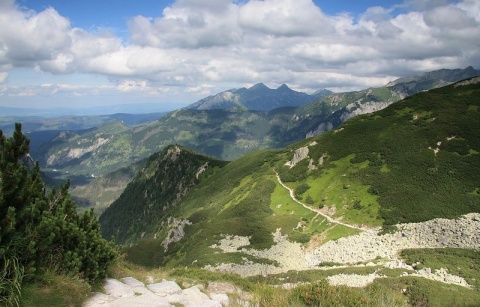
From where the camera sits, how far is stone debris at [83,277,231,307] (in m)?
12.3

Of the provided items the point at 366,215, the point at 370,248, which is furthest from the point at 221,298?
the point at 366,215

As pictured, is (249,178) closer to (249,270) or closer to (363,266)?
(249,270)

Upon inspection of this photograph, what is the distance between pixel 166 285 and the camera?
52.7ft

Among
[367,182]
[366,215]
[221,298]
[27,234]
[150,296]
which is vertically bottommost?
[366,215]

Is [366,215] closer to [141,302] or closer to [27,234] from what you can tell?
[141,302]

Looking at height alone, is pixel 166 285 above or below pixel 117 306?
below

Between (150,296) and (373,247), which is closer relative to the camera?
(150,296)

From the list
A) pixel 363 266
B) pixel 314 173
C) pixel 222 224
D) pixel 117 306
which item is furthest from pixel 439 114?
pixel 117 306

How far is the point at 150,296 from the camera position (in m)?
13.7

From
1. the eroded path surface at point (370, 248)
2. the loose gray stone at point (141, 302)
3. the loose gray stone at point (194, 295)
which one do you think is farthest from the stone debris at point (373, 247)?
the loose gray stone at point (141, 302)

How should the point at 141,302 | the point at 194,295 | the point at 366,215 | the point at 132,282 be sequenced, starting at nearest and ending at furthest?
the point at 141,302 → the point at 194,295 → the point at 132,282 → the point at 366,215

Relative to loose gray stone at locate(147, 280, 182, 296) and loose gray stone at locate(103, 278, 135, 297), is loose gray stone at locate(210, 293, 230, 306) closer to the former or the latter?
loose gray stone at locate(147, 280, 182, 296)

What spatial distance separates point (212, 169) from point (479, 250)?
144 meters

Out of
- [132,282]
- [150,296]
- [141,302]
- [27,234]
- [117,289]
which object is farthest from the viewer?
[132,282]
